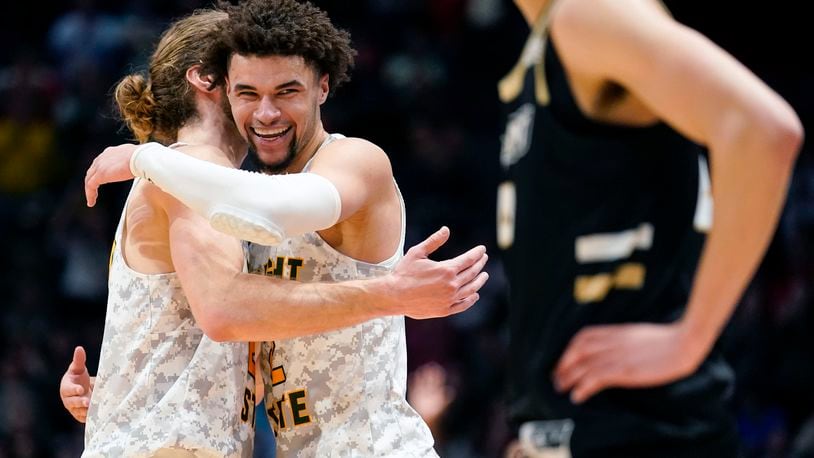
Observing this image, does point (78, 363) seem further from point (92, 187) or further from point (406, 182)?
point (406, 182)

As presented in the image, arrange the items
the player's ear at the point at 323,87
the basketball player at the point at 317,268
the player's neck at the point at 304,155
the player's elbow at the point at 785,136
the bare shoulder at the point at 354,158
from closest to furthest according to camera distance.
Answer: the player's elbow at the point at 785,136 < the basketball player at the point at 317,268 < the bare shoulder at the point at 354,158 < the player's neck at the point at 304,155 < the player's ear at the point at 323,87

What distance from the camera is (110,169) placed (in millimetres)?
3799

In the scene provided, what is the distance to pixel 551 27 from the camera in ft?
7.54

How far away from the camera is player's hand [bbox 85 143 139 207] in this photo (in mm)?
3779

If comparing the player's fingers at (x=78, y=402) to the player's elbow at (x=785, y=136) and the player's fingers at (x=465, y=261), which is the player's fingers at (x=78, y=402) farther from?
the player's elbow at (x=785, y=136)

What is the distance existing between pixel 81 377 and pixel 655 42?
2747 mm

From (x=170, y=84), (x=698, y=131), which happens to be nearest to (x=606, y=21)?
(x=698, y=131)

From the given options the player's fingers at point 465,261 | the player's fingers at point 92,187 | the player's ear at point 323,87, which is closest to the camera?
the player's fingers at point 465,261

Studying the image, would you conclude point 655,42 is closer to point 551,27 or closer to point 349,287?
point 551,27

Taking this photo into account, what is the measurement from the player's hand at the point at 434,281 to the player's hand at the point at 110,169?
0.91 metres

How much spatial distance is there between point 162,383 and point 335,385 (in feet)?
1.71

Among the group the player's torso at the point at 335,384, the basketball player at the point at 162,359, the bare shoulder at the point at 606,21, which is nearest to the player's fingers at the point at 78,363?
the basketball player at the point at 162,359

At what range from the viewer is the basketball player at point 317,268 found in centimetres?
351

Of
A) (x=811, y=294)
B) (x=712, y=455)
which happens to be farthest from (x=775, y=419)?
(x=712, y=455)
